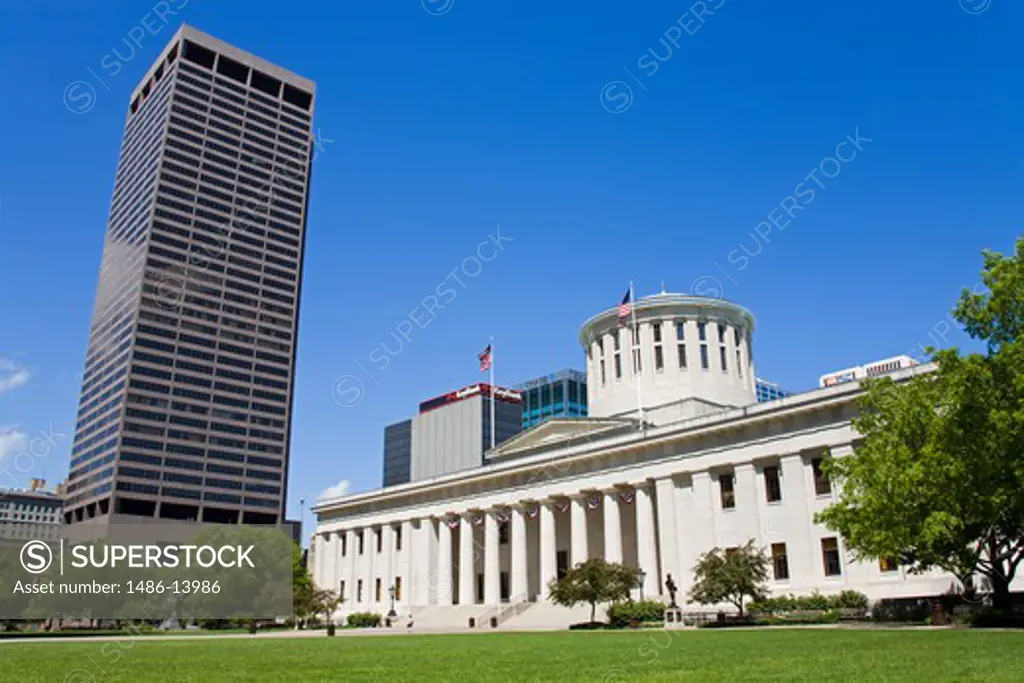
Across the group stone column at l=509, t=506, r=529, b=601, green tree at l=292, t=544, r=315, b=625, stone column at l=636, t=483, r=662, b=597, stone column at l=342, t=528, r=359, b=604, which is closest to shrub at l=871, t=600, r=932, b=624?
stone column at l=636, t=483, r=662, b=597

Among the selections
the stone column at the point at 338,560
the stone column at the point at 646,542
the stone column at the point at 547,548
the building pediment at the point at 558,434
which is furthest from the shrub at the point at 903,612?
the stone column at the point at 338,560

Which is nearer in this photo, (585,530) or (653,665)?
(653,665)

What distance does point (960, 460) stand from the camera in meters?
31.9

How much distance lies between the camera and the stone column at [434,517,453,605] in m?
74.8

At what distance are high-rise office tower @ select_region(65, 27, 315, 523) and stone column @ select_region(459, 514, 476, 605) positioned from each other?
94322 millimetres

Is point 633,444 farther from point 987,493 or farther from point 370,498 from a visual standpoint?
point 370,498

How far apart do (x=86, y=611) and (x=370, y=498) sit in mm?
29149

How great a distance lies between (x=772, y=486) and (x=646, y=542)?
1014 cm

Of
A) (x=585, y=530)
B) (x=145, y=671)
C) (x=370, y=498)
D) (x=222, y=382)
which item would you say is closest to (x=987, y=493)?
(x=145, y=671)

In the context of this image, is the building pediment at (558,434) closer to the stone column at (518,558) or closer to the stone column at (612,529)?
the stone column at (518,558)

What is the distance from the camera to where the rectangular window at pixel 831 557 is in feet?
159

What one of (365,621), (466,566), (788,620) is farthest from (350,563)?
(788,620)

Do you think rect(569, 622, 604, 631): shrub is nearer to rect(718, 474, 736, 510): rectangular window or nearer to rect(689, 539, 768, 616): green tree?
rect(689, 539, 768, 616): green tree

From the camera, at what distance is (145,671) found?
17156 mm
